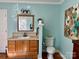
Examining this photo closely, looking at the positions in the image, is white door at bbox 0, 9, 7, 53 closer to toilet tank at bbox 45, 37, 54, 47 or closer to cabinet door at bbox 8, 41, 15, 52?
cabinet door at bbox 8, 41, 15, 52

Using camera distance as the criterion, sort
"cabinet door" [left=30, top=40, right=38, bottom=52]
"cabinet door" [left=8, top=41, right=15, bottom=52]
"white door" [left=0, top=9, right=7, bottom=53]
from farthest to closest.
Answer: "white door" [left=0, top=9, right=7, bottom=53] → "cabinet door" [left=30, top=40, right=38, bottom=52] → "cabinet door" [left=8, top=41, right=15, bottom=52]

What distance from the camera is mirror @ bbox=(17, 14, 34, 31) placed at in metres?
6.12

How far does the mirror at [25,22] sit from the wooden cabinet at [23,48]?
0.84 metres

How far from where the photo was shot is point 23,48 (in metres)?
5.50

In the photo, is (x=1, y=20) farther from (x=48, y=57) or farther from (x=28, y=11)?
(x=48, y=57)

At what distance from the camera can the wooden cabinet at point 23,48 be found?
5430mm

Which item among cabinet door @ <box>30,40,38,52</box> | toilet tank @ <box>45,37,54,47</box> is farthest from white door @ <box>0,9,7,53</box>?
toilet tank @ <box>45,37,54,47</box>

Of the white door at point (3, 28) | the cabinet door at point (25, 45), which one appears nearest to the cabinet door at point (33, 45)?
the cabinet door at point (25, 45)

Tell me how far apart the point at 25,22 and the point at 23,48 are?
1.23 m

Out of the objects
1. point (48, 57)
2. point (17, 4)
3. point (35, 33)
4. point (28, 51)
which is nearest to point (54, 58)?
point (48, 57)

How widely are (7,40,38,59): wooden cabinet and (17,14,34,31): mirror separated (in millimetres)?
841

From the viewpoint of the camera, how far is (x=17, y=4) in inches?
241

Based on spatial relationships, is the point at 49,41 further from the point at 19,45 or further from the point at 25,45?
the point at 19,45

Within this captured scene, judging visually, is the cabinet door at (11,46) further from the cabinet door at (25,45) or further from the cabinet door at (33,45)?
the cabinet door at (33,45)
